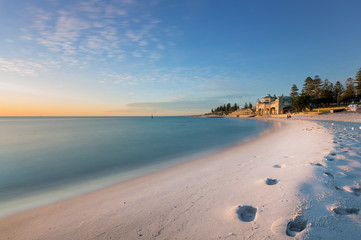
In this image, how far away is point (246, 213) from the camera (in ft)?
8.64

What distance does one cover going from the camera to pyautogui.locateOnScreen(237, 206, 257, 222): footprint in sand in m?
2.47

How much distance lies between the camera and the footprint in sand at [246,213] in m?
2.47

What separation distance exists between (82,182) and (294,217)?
6.73 metres

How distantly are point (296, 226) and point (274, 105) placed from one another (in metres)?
104

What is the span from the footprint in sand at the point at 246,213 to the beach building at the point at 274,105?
322 ft

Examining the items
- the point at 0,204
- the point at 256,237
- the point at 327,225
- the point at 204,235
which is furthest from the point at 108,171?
the point at 327,225

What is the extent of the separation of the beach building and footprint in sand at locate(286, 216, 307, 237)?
98.2 meters

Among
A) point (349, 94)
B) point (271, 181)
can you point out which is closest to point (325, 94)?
point (349, 94)

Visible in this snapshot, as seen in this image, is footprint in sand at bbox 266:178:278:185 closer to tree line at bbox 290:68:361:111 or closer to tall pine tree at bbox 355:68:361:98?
tree line at bbox 290:68:361:111

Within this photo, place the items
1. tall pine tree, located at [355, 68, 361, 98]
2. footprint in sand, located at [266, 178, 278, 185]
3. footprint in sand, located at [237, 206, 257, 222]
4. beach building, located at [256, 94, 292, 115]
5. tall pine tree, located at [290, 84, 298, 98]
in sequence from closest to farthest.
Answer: footprint in sand, located at [237, 206, 257, 222], footprint in sand, located at [266, 178, 278, 185], tall pine tree, located at [355, 68, 361, 98], beach building, located at [256, 94, 292, 115], tall pine tree, located at [290, 84, 298, 98]

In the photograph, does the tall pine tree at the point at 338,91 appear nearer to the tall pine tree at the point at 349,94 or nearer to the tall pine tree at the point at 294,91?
the tall pine tree at the point at 349,94

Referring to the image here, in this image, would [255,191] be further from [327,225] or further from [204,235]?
[204,235]

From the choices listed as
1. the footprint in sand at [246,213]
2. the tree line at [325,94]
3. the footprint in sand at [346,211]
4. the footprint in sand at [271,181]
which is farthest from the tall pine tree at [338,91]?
the footprint in sand at [246,213]

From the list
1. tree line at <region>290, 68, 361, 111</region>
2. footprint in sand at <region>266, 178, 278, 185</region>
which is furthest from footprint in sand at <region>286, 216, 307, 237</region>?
tree line at <region>290, 68, 361, 111</region>
